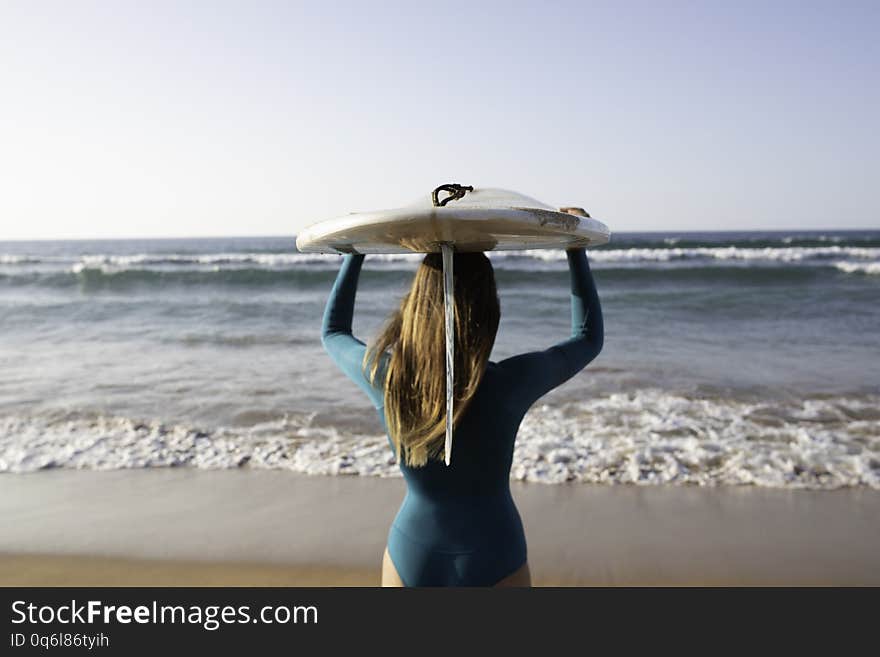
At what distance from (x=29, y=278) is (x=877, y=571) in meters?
25.0

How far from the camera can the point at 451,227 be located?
1.28 metres

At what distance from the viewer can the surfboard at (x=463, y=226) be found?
126 cm

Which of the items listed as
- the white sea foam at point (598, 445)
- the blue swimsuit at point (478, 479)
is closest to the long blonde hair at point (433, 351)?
the blue swimsuit at point (478, 479)

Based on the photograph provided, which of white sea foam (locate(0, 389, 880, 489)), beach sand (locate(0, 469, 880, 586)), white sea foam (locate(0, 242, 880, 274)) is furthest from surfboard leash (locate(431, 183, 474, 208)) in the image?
white sea foam (locate(0, 242, 880, 274))

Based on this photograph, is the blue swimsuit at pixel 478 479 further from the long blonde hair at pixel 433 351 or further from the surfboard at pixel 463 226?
the surfboard at pixel 463 226

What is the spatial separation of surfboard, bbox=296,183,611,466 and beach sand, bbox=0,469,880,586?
227 cm

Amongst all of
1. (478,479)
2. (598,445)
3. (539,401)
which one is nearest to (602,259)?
(539,401)

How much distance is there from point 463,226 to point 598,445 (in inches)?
164

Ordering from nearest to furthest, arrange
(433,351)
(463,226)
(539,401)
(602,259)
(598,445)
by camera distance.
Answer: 1. (463,226)
2. (433,351)
3. (598,445)
4. (539,401)
5. (602,259)

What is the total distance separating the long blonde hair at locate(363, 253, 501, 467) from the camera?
1543mm

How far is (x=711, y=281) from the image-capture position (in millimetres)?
18781

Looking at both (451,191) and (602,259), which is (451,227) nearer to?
(451,191)

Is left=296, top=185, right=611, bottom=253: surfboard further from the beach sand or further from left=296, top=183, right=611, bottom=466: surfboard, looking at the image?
the beach sand

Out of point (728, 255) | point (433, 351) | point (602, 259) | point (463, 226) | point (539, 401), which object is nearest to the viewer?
point (463, 226)
